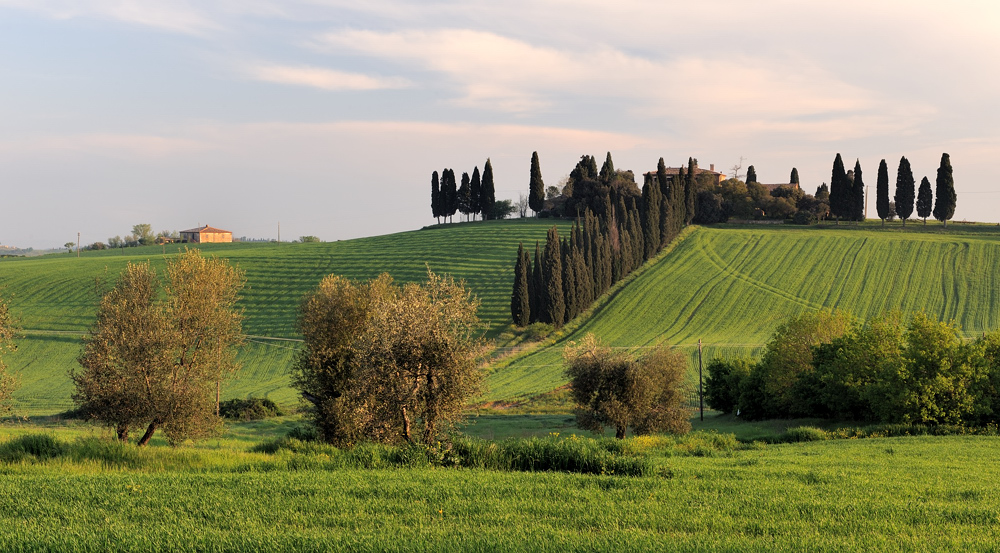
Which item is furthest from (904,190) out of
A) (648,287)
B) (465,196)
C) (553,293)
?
(465,196)

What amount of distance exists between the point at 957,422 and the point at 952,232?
8874cm

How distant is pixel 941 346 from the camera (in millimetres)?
37219

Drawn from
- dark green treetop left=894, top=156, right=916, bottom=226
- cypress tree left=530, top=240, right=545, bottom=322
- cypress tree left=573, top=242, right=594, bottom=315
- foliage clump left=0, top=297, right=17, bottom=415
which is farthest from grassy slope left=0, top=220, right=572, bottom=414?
dark green treetop left=894, top=156, right=916, bottom=226

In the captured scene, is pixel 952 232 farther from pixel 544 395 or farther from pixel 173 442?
pixel 173 442

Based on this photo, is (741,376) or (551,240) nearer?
(741,376)

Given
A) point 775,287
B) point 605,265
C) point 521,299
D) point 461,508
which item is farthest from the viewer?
point 775,287

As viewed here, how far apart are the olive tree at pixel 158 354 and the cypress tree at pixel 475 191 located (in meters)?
106

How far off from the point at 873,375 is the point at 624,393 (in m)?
13.8

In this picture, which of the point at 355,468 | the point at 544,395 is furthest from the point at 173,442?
the point at 544,395

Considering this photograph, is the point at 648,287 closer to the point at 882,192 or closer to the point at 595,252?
the point at 595,252

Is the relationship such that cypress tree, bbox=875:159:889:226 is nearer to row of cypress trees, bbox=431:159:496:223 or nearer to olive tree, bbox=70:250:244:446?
row of cypress trees, bbox=431:159:496:223

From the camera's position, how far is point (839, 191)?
11762 centimetres

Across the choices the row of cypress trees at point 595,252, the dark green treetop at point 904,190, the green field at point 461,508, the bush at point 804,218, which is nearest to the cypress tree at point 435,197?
the row of cypress trees at point 595,252

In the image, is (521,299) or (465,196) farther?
(465,196)
